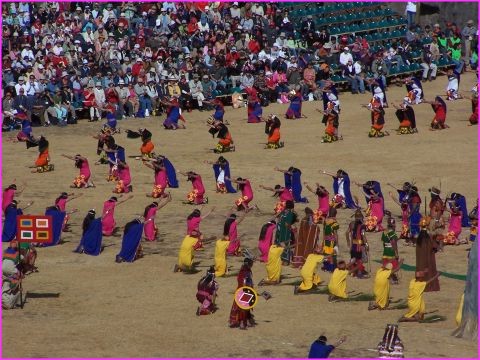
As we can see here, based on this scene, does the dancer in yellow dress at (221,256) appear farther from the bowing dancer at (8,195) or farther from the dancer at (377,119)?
the dancer at (377,119)

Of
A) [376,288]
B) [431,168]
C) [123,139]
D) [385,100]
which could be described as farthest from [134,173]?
[376,288]

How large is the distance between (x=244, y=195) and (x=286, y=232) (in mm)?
4789

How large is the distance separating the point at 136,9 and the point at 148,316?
1074 inches

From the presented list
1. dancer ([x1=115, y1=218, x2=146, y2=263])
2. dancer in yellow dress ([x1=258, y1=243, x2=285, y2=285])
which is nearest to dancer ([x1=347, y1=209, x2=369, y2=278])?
dancer in yellow dress ([x1=258, y1=243, x2=285, y2=285])

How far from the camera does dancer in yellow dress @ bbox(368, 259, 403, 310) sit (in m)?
28.3

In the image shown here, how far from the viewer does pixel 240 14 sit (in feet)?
181

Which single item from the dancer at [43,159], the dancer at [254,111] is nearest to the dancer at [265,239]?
the dancer at [43,159]

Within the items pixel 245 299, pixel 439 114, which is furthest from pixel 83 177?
pixel 245 299

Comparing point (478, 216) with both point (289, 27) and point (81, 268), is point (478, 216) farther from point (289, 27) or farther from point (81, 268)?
point (289, 27)

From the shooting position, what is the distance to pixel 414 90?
4922 centimetres

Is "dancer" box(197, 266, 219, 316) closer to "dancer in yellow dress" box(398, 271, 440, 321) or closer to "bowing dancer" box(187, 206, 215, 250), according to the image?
"dancer in yellow dress" box(398, 271, 440, 321)

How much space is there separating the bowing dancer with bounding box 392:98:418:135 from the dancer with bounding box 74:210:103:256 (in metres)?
14.2

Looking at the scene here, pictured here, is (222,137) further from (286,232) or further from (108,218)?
(286,232)

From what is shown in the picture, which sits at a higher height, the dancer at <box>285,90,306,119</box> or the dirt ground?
the dancer at <box>285,90,306,119</box>
